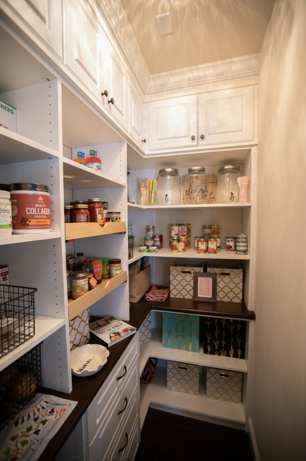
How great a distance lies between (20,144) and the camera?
612 mm

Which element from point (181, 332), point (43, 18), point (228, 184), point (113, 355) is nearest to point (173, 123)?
point (228, 184)

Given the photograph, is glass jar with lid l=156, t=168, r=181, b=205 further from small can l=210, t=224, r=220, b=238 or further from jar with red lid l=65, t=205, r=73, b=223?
jar with red lid l=65, t=205, r=73, b=223

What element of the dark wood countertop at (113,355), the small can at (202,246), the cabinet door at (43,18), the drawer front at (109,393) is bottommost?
the drawer front at (109,393)

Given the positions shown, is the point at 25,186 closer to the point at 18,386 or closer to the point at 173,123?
the point at 18,386

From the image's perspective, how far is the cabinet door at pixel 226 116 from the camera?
56.1 inches

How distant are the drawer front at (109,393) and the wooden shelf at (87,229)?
71 centimetres

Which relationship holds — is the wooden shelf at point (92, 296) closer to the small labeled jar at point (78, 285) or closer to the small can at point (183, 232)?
the small labeled jar at point (78, 285)

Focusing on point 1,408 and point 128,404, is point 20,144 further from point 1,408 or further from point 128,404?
point 128,404

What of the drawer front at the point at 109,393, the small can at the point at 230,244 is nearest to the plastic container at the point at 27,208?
the drawer front at the point at 109,393

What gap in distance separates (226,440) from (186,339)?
71 centimetres

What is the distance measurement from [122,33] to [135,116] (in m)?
0.43

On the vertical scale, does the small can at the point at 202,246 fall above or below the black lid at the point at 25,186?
below

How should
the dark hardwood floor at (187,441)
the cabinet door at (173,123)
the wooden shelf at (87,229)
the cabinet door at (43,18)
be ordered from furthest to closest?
1. the cabinet door at (173,123)
2. the dark hardwood floor at (187,441)
3. the wooden shelf at (87,229)
4. the cabinet door at (43,18)

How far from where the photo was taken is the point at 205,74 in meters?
1.47
